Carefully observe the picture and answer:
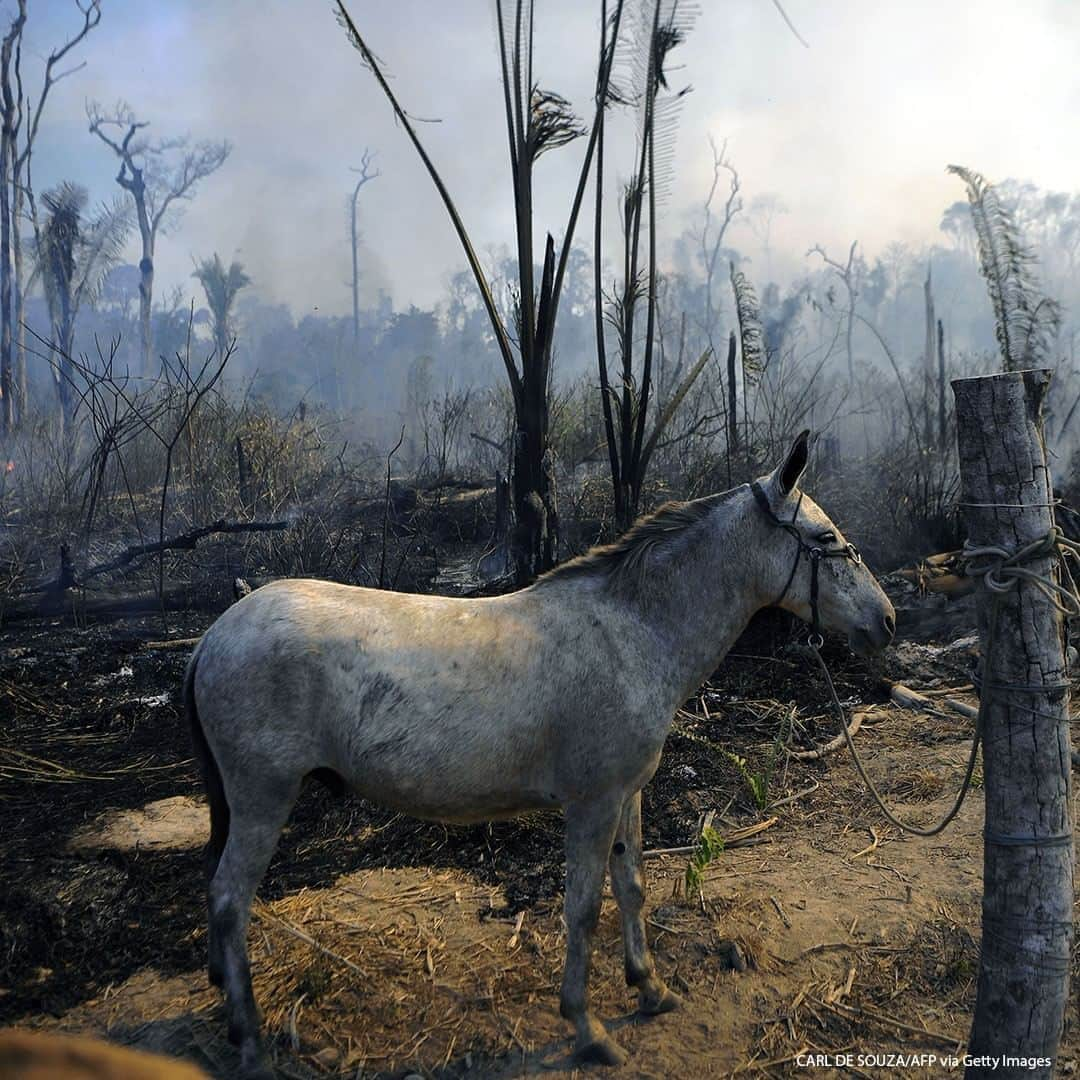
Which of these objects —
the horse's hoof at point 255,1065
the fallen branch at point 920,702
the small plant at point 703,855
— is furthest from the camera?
the fallen branch at point 920,702

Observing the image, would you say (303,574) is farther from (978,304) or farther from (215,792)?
(978,304)

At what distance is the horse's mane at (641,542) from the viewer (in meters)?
3.09

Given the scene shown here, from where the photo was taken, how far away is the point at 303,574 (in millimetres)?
8102

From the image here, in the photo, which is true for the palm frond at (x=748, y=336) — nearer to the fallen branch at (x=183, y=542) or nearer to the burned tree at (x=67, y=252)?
the fallen branch at (x=183, y=542)

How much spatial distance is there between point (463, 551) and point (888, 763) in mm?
6181

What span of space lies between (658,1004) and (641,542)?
1.66 m

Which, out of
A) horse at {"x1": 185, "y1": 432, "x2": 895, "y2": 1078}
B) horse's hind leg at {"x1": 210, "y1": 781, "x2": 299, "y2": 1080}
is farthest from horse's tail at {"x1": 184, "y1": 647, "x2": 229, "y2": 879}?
horse's hind leg at {"x1": 210, "y1": 781, "x2": 299, "y2": 1080}

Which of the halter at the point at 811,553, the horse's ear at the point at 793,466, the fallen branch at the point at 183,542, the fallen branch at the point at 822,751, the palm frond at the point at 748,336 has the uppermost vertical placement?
the palm frond at the point at 748,336

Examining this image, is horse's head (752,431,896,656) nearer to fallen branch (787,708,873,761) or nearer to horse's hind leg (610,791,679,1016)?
horse's hind leg (610,791,679,1016)

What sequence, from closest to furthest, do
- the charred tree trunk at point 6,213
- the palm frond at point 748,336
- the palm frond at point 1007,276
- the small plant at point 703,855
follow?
the small plant at point 703,855 < the palm frond at point 748,336 < the palm frond at point 1007,276 < the charred tree trunk at point 6,213

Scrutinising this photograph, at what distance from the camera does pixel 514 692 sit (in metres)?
2.84

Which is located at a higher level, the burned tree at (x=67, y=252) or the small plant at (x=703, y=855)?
the burned tree at (x=67, y=252)

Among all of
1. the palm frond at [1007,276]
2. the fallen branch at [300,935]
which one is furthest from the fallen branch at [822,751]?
the palm frond at [1007,276]

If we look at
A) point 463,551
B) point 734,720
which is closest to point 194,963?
point 734,720
